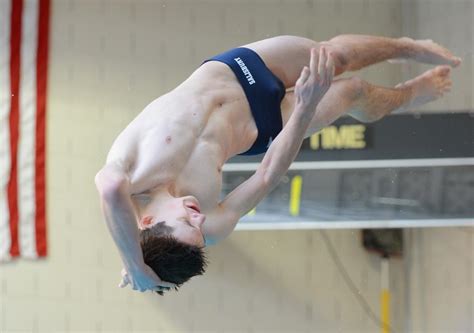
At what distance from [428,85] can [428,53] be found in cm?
8

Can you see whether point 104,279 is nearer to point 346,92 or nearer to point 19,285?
Result: point 19,285

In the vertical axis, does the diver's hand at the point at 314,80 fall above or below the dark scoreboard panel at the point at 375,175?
above

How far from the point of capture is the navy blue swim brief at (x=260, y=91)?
188 centimetres

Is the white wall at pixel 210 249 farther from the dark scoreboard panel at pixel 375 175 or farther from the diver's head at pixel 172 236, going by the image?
the diver's head at pixel 172 236

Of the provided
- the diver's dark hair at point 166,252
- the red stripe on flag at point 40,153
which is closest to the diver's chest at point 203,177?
the diver's dark hair at point 166,252

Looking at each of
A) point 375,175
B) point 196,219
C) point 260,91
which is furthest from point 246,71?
point 375,175

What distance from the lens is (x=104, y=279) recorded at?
305 centimetres

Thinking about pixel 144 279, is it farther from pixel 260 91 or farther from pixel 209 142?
pixel 260 91

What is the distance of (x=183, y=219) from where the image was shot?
1.62 meters

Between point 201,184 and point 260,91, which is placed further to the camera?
point 260,91

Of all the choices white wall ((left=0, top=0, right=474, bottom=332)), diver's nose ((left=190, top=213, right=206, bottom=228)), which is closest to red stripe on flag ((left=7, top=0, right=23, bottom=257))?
white wall ((left=0, top=0, right=474, bottom=332))

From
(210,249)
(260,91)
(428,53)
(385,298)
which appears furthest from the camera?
(385,298)

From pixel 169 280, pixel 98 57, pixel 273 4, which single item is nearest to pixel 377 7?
pixel 273 4

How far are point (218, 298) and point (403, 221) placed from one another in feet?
2.28
